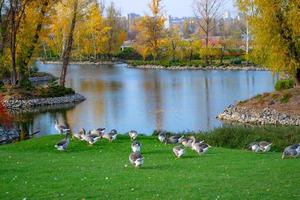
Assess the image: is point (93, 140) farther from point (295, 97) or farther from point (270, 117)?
point (295, 97)

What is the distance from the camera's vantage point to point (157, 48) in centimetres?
8625

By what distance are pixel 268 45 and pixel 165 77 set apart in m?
32.3

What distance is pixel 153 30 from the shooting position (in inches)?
3344

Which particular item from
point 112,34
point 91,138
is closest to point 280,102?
point 91,138

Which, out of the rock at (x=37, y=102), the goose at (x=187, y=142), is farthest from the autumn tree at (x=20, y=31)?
the goose at (x=187, y=142)

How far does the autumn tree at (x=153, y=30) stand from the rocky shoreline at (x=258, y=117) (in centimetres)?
5208

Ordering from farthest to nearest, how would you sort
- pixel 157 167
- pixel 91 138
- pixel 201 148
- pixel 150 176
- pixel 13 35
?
1. pixel 13 35
2. pixel 91 138
3. pixel 201 148
4. pixel 157 167
5. pixel 150 176

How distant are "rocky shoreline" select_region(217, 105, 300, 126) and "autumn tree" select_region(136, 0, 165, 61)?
5208 centimetres

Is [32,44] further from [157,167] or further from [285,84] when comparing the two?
[157,167]

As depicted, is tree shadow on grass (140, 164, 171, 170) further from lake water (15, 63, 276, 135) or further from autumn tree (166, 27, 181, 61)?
autumn tree (166, 27, 181, 61)

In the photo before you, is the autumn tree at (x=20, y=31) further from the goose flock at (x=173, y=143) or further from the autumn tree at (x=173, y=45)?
the autumn tree at (x=173, y=45)

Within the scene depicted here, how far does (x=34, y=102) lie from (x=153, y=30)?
45993 mm

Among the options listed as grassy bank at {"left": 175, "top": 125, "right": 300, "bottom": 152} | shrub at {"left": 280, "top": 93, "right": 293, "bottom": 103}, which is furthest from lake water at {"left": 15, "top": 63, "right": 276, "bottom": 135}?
grassy bank at {"left": 175, "top": 125, "right": 300, "bottom": 152}

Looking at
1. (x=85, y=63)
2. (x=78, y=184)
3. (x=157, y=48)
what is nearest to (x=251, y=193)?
(x=78, y=184)
